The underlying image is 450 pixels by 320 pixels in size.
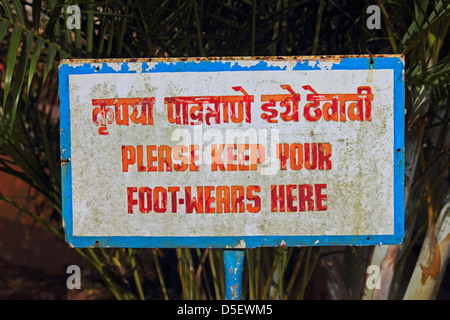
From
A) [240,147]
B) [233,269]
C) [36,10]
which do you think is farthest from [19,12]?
[233,269]

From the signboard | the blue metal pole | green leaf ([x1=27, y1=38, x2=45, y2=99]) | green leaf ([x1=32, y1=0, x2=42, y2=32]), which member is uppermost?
green leaf ([x1=32, y1=0, x2=42, y2=32])

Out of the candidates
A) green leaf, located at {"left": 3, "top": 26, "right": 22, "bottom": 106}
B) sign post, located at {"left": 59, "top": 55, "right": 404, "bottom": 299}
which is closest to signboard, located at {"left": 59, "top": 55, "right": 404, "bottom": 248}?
sign post, located at {"left": 59, "top": 55, "right": 404, "bottom": 299}

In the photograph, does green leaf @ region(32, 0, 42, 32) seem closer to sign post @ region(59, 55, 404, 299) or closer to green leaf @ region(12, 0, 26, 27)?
green leaf @ region(12, 0, 26, 27)

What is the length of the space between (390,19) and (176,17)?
1.66 ft

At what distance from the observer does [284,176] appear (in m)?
0.92

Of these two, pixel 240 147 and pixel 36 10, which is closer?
pixel 240 147

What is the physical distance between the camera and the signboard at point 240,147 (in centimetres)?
91

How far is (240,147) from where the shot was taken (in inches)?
36.1

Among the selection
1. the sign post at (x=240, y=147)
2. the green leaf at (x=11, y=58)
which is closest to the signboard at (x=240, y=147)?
the sign post at (x=240, y=147)

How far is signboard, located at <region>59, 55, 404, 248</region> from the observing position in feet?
3.00

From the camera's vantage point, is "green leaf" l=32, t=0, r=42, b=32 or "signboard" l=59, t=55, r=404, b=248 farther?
"green leaf" l=32, t=0, r=42, b=32

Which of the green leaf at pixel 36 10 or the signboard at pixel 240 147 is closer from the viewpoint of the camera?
the signboard at pixel 240 147

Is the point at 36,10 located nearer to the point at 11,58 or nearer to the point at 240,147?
the point at 11,58

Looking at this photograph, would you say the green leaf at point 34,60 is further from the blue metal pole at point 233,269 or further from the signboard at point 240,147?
the blue metal pole at point 233,269
